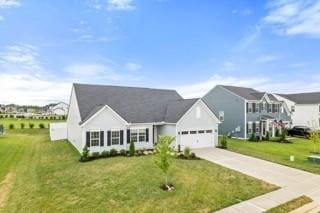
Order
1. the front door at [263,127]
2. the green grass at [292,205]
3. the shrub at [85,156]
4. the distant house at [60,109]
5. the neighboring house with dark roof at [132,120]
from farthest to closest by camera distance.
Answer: the distant house at [60,109]
the front door at [263,127]
the neighboring house with dark roof at [132,120]
the shrub at [85,156]
the green grass at [292,205]

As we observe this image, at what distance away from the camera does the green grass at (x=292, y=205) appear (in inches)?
424

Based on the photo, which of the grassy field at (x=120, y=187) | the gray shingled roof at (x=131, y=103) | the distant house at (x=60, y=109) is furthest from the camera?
the distant house at (x=60, y=109)

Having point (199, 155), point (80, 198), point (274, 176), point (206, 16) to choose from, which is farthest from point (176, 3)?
point (80, 198)

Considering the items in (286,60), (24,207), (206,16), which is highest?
(206,16)

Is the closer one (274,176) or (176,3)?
(274,176)

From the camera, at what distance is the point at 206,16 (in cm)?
2277

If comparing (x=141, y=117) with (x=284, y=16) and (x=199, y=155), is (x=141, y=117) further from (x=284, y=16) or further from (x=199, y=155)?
(x=284, y=16)

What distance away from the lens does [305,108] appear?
46125 millimetres

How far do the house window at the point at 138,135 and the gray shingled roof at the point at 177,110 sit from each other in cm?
277

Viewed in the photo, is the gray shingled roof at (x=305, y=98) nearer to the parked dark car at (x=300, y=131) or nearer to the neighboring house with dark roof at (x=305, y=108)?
the neighboring house with dark roof at (x=305, y=108)

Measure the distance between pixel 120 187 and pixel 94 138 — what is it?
30.5 ft

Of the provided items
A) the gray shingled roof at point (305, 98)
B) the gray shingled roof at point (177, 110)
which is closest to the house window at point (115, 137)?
the gray shingled roof at point (177, 110)

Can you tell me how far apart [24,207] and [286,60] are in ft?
103

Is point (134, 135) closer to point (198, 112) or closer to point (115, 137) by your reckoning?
point (115, 137)
